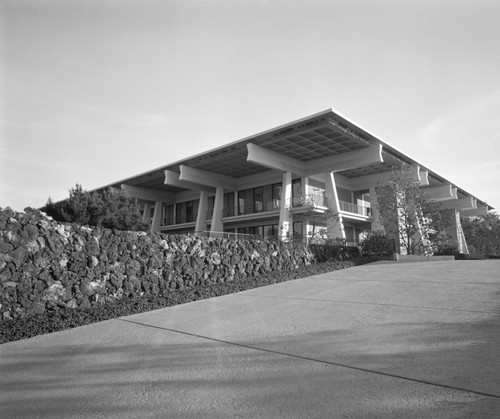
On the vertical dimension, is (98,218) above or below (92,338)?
above

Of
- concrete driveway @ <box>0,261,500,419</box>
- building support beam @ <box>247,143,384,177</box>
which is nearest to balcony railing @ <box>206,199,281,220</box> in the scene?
building support beam @ <box>247,143,384,177</box>

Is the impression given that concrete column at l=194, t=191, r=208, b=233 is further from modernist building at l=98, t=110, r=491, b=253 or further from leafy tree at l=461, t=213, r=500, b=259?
leafy tree at l=461, t=213, r=500, b=259

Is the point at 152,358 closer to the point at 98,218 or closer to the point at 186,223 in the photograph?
the point at 98,218

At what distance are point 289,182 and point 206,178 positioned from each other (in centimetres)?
815

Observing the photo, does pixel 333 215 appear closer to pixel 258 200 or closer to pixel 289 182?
pixel 289 182

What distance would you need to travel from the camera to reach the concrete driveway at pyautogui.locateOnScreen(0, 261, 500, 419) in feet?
10.5

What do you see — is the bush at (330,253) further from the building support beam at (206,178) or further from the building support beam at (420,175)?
the building support beam at (206,178)

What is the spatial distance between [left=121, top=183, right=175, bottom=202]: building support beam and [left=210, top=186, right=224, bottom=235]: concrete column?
951 centimetres

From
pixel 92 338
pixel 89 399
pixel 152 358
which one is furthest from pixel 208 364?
pixel 92 338

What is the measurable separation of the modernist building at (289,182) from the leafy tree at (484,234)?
12.4 ft

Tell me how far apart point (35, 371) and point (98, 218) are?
21979 millimetres

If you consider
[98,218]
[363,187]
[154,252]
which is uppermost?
[363,187]

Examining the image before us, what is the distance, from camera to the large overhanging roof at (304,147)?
22016 mm

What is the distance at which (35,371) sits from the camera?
4461 millimetres
